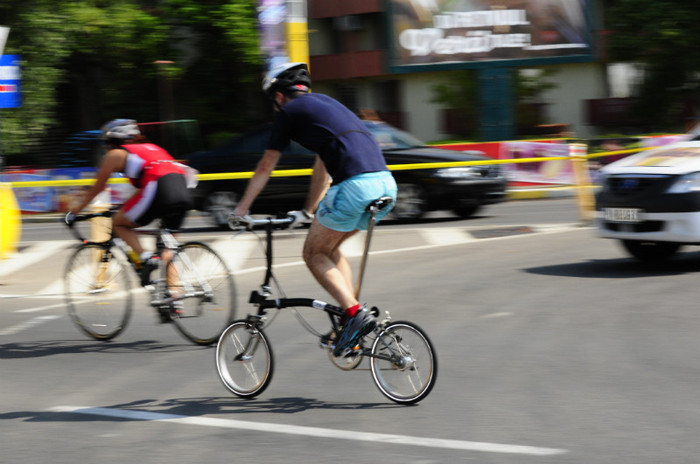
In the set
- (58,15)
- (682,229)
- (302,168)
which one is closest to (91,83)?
(58,15)

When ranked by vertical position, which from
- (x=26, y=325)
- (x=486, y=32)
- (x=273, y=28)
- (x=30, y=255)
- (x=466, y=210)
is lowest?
(x=466, y=210)

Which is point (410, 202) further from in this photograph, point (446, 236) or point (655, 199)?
point (655, 199)

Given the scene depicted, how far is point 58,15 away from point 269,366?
24717mm

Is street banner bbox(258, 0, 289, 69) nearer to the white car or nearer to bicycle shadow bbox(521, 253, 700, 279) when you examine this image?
bicycle shadow bbox(521, 253, 700, 279)

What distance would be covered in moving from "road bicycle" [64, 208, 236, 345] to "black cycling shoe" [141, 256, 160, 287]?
0.09 ft

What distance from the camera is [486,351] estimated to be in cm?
735

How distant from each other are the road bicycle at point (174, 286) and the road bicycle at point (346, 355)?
146cm

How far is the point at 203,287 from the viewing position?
25.8ft

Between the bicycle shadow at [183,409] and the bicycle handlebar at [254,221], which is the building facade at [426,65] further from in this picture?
the bicycle shadow at [183,409]

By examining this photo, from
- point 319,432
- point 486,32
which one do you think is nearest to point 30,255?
point 319,432

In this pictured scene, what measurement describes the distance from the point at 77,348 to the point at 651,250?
231 inches

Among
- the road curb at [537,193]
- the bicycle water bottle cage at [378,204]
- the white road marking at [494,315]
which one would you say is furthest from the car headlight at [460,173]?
the bicycle water bottle cage at [378,204]

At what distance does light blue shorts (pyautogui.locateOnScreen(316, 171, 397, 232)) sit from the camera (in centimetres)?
590

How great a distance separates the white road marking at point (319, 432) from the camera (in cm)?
503
